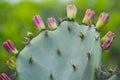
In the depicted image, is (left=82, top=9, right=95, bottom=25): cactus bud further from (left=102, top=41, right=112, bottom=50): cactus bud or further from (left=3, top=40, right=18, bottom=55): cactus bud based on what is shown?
(left=3, top=40, right=18, bottom=55): cactus bud

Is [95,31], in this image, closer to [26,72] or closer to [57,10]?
[26,72]

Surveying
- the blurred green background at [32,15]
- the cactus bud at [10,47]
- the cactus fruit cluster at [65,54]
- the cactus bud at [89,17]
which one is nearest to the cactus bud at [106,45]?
the cactus fruit cluster at [65,54]

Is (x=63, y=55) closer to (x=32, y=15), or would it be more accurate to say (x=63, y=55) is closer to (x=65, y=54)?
(x=65, y=54)

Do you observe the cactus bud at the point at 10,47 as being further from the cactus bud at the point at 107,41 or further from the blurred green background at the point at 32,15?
the blurred green background at the point at 32,15

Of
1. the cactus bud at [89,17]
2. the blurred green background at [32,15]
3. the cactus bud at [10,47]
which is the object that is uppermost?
the cactus bud at [89,17]

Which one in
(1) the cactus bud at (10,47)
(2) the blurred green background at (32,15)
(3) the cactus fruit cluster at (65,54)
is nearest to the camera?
(3) the cactus fruit cluster at (65,54)

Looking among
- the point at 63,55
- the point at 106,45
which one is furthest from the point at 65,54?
the point at 106,45

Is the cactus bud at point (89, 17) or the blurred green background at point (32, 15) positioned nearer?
the cactus bud at point (89, 17)

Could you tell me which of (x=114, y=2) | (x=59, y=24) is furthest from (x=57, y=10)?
(x=59, y=24)
